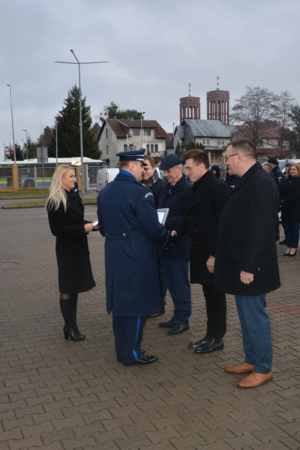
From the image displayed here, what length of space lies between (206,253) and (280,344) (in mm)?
1228

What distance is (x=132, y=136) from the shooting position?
2778 inches

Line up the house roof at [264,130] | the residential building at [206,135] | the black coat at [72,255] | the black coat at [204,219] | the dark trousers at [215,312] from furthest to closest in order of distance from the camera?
the residential building at [206,135] < the house roof at [264,130] < the black coat at [72,255] < the dark trousers at [215,312] < the black coat at [204,219]

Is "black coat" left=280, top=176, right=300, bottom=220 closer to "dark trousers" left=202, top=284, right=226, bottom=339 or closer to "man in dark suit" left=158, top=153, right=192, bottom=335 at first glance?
"man in dark suit" left=158, top=153, right=192, bottom=335

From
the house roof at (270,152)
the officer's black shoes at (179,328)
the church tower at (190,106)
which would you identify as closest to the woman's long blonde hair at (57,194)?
the officer's black shoes at (179,328)

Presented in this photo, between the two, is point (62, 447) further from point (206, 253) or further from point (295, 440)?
point (206, 253)

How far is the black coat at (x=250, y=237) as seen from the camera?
3582 mm

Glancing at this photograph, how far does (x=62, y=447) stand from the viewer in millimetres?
3020

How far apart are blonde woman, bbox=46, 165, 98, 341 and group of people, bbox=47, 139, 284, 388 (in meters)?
0.01

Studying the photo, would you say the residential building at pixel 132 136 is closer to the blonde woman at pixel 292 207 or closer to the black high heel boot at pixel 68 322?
the blonde woman at pixel 292 207

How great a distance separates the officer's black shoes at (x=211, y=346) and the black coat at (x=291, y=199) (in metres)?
5.53

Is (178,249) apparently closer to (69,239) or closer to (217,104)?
(69,239)

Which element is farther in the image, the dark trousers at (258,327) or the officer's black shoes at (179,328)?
the officer's black shoes at (179,328)

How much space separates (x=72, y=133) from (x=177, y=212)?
58.1 metres

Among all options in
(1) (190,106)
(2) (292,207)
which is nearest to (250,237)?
(2) (292,207)
